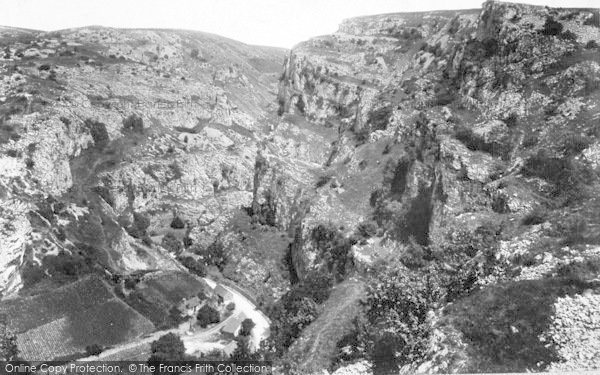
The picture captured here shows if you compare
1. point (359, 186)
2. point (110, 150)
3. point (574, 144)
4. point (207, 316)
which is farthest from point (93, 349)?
point (110, 150)

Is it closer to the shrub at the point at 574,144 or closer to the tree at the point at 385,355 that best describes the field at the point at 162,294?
the tree at the point at 385,355

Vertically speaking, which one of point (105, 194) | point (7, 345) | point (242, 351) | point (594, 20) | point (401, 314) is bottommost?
point (242, 351)

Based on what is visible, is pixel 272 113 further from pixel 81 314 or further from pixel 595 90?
pixel 595 90

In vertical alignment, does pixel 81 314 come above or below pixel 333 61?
below

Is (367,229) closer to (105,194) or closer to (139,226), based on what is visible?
(139,226)

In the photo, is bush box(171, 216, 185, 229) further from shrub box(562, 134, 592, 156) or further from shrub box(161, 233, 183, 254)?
shrub box(562, 134, 592, 156)

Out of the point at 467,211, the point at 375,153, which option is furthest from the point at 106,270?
the point at 467,211
